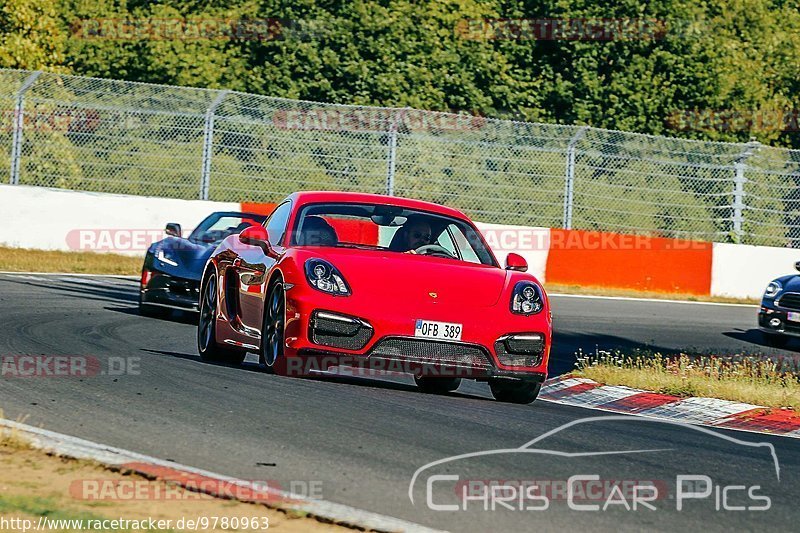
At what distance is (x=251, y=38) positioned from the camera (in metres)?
36.0

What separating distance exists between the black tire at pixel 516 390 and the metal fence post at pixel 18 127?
14.3 meters

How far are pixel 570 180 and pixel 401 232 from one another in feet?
42.7

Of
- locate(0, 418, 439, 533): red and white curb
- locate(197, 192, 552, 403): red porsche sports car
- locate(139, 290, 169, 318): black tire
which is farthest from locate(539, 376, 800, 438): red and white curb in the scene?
locate(139, 290, 169, 318): black tire

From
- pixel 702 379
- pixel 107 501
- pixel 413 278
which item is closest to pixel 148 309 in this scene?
pixel 702 379

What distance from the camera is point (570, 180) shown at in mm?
22547

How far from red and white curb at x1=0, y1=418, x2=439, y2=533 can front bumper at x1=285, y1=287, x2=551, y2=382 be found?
2.40 m

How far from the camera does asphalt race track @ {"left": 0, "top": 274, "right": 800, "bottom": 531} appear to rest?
5691 mm

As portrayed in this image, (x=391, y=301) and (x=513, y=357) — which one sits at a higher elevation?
(x=391, y=301)

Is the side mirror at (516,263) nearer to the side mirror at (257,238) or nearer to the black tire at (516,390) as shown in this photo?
the black tire at (516,390)

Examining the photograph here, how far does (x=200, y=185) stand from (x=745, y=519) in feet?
57.5

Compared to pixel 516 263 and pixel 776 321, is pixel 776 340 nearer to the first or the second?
pixel 776 321

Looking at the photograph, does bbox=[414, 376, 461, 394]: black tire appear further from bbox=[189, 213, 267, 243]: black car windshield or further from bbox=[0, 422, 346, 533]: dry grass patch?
bbox=[189, 213, 267, 243]: black car windshield

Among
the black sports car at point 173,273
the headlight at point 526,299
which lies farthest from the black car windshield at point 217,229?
the headlight at point 526,299

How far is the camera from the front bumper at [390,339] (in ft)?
28.6
